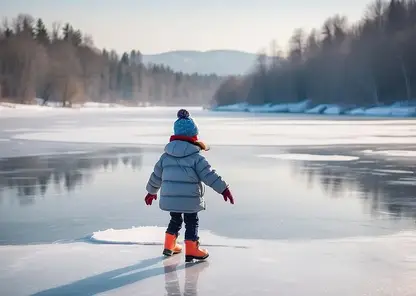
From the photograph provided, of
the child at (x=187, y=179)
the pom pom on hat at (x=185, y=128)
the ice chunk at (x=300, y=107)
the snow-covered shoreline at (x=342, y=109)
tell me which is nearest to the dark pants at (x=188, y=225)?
the child at (x=187, y=179)

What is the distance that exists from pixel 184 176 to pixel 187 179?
3cm

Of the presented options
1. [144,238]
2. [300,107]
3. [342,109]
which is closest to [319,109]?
[342,109]

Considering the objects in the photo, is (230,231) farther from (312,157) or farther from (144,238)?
(312,157)

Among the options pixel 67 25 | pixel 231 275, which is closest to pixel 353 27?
pixel 67 25

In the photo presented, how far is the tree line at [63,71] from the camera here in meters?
71.5

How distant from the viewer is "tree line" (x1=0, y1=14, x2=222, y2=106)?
71500 millimetres

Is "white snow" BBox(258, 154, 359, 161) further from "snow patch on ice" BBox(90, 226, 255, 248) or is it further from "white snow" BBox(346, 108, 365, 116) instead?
"white snow" BBox(346, 108, 365, 116)

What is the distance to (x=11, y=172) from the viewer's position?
10.4 meters

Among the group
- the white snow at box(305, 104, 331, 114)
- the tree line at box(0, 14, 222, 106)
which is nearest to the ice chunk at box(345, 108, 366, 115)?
the white snow at box(305, 104, 331, 114)

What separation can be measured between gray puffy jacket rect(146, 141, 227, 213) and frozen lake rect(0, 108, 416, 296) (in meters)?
0.45

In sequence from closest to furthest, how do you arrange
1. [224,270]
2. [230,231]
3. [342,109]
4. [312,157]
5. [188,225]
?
[224,270]
[188,225]
[230,231]
[312,157]
[342,109]

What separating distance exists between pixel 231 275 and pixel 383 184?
17.9ft

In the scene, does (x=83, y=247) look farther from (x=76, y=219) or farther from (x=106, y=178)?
(x=106, y=178)

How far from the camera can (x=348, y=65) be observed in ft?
219
